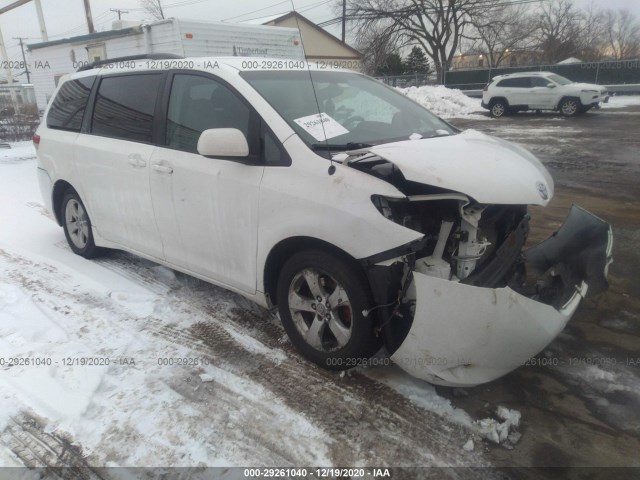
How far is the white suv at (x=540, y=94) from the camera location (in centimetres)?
1834

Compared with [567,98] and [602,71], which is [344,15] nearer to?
[602,71]

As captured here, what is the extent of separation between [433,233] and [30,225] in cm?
550

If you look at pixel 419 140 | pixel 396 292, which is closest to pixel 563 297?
pixel 396 292

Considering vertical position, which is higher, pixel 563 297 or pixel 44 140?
pixel 44 140

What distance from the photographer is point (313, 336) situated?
3.02 meters

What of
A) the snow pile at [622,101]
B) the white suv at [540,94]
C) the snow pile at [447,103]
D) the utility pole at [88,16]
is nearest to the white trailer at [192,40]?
the utility pole at [88,16]

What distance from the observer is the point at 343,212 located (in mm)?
2605

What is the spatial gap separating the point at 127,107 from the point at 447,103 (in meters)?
20.1

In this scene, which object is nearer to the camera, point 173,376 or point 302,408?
point 302,408

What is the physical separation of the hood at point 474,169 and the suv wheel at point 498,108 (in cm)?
1861

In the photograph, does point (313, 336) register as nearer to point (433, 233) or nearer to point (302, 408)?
point (302, 408)

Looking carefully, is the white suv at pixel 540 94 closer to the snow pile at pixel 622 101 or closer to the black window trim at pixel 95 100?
the snow pile at pixel 622 101

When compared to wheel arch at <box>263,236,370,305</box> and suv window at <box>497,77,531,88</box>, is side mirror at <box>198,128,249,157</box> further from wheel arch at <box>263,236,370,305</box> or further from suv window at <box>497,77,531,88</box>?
suv window at <box>497,77,531,88</box>

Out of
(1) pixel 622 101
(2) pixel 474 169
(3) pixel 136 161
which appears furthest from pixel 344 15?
(2) pixel 474 169
